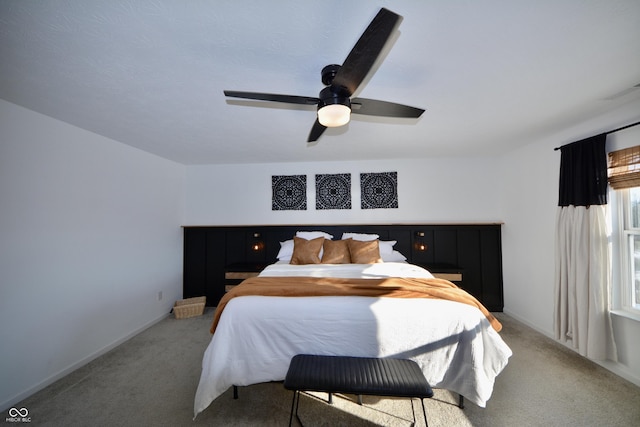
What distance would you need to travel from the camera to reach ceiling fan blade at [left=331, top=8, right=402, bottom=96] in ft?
2.83

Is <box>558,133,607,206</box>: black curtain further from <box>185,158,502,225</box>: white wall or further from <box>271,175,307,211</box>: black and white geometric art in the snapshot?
<box>271,175,307,211</box>: black and white geometric art

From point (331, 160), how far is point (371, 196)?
34.5 inches

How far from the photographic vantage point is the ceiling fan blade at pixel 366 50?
2.83 ft

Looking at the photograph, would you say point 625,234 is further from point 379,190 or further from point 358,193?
point 358,193

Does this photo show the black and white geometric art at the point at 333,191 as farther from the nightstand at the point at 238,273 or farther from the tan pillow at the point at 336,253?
the nightstand at the point at 238,273

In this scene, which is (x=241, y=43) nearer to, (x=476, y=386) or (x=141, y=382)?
(x=476, y=386)

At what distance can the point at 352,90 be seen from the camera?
1.30 metres

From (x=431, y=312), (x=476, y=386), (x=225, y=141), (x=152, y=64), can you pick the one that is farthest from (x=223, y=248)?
(x=476, y=386)

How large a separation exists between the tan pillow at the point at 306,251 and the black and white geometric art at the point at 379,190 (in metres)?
1.07

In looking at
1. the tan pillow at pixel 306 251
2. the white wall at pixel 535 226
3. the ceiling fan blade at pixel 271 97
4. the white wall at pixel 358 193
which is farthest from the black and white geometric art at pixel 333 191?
the ceiling fan blade at pixel 271 97

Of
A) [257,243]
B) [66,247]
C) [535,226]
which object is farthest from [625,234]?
[66,247]

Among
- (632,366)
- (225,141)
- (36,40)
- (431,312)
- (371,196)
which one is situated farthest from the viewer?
(371,196)

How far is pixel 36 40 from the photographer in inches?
47.3

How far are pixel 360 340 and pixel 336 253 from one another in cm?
154
